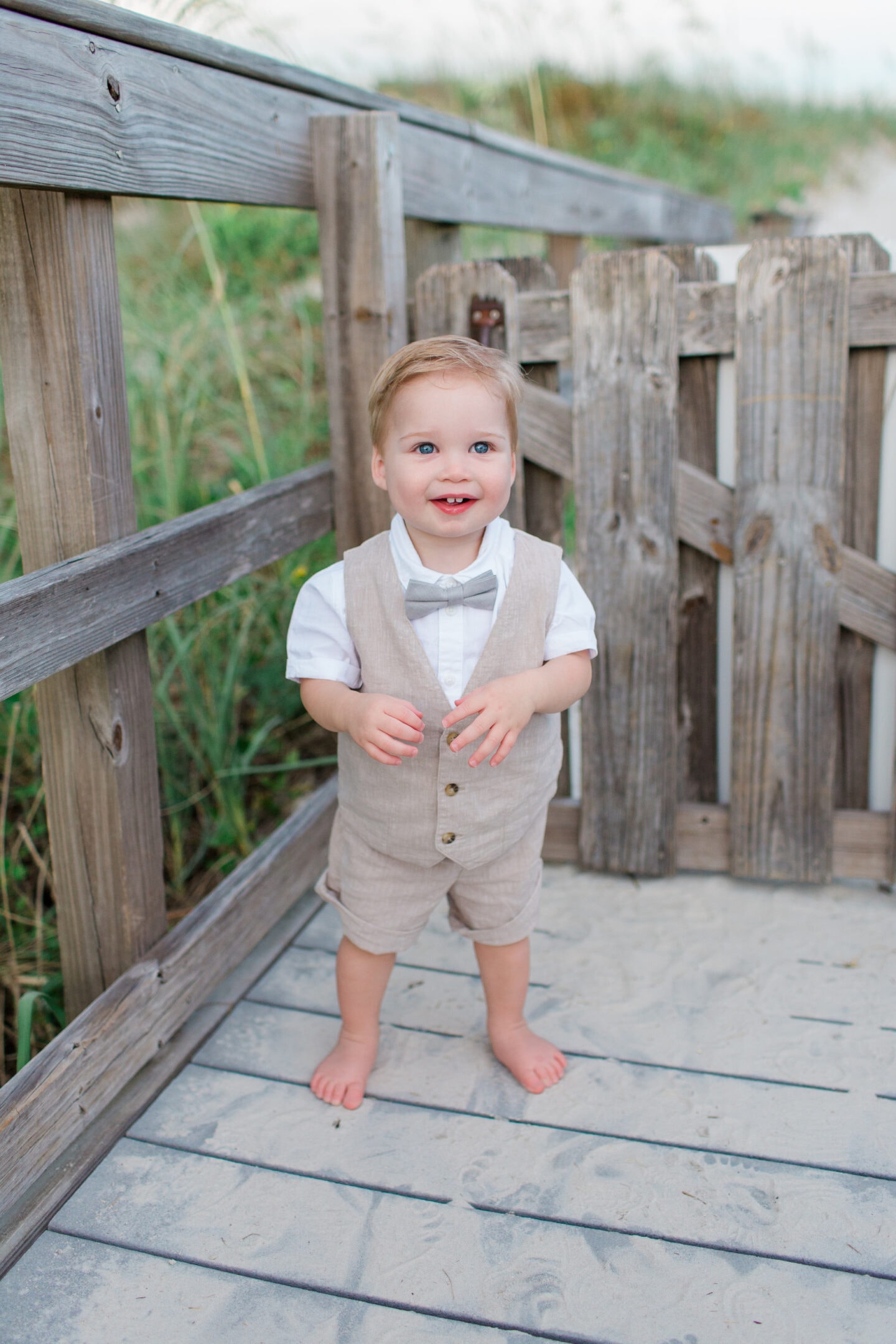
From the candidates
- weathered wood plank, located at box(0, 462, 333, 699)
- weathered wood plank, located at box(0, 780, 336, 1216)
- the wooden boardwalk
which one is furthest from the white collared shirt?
the wooden boardwalk

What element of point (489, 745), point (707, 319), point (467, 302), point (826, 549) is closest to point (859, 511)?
point (826, 549)

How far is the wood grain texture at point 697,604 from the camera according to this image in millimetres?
2602

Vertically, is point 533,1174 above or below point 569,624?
below

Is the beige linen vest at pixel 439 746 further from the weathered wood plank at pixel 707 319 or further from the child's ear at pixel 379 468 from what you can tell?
the weathered wood plank at pixel 707 319

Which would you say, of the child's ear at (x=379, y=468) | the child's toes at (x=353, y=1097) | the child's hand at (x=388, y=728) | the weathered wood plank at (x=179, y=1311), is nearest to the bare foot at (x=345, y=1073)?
the child's toes at (x=353, y=1097)

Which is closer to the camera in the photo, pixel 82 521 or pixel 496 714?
pixel 496 714

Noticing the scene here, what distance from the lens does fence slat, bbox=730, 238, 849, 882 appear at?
7.97 feet

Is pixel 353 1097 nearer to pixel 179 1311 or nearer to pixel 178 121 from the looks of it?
pixel 179 1311

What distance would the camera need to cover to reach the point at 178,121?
2016 mm

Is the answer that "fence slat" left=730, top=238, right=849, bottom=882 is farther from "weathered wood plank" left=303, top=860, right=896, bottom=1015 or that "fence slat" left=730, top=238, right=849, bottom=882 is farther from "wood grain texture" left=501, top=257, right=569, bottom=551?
"wood grain texture" left=501, top=257, right=569, bottom=551

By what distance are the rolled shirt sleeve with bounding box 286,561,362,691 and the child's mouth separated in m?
0.22

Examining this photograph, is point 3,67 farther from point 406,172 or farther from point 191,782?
point 191,782

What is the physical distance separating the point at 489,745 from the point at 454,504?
39cm

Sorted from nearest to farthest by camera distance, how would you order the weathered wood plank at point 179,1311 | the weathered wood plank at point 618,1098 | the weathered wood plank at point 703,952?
1. the weathered wood plank at point 179,1311
2. the weathered wood plank at point 618,1098
3. the weathered wood plank at point 703,952
